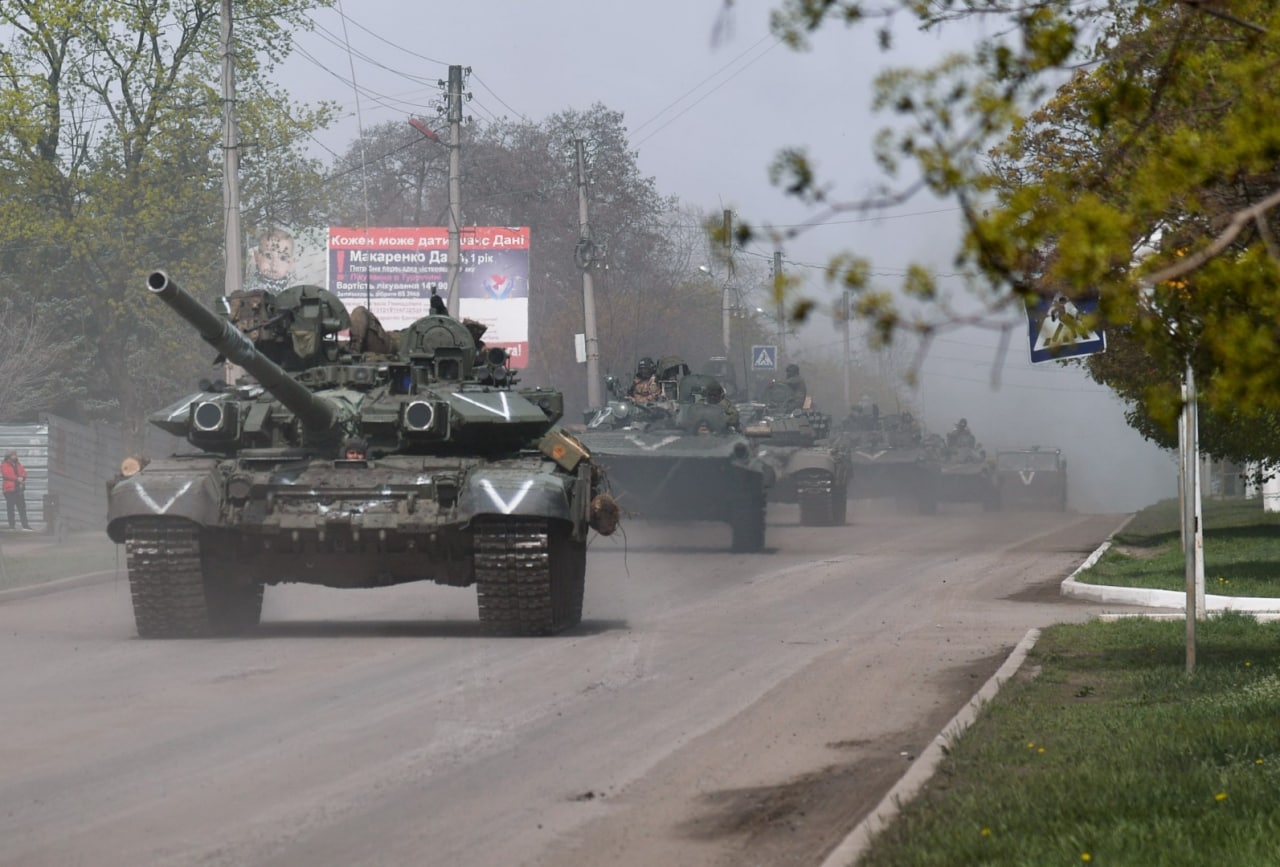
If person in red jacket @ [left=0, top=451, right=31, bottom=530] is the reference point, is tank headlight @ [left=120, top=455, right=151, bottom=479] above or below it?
above

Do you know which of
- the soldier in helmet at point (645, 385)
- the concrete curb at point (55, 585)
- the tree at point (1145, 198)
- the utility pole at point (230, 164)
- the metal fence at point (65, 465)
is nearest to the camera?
the tree at point (1145, 198)

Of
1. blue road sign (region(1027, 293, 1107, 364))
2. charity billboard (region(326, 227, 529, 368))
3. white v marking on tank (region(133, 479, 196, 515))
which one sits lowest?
white v marking on tank (region(133, 479, 196, 515))

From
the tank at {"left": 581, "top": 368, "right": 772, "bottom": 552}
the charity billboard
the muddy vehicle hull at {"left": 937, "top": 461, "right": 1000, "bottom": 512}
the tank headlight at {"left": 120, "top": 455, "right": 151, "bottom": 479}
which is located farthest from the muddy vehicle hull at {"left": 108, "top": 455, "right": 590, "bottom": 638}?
the muddy vehicle hull at {"left": 937, "top": 461, "right": 1000, "bottom": 512}

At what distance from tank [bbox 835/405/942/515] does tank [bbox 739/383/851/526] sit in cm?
680

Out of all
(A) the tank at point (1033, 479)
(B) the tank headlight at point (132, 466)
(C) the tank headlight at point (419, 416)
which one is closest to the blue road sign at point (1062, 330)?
(C) the tank headlight at point (419, 416)

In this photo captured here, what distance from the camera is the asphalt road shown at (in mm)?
Answer: 6648

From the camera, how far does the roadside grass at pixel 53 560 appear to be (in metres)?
21.2

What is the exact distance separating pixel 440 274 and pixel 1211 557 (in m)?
21.0

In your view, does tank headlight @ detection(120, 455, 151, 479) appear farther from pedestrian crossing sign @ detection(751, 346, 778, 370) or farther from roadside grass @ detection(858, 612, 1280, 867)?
pedestrian crossing sign @ detection(751, 346, 778, 370)

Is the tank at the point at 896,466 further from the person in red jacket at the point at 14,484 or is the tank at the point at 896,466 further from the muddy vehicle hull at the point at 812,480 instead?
the person in red jacket at the point at 14,484

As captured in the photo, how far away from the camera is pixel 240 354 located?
12.4 metres

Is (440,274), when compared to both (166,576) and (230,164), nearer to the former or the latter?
(230,164)

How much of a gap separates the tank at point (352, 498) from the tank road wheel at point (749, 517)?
27.9 ft

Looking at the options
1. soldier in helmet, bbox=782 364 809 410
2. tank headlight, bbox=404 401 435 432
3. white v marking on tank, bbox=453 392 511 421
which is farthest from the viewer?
soldier in helmet, bbox=782 364 809 410
